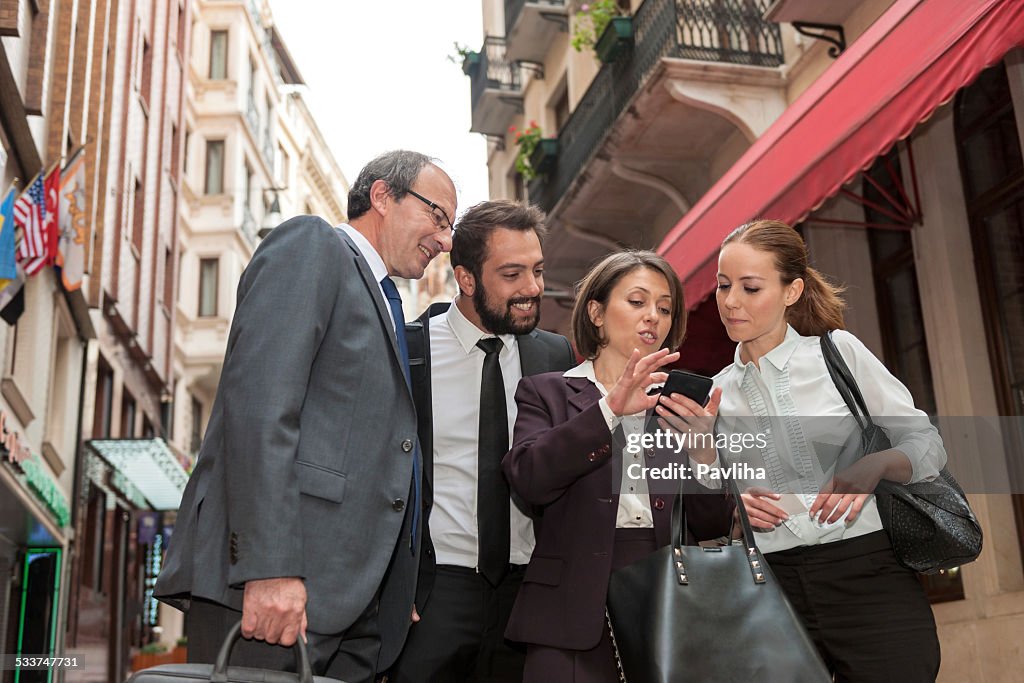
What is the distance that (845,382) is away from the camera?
3.25 metres

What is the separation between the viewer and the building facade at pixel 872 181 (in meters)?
5.55

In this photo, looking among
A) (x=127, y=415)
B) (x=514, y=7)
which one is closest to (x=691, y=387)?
(x=514, y=7)

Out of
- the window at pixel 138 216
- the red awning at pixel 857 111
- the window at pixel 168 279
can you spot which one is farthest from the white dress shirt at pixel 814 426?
the window at pixel 168 279

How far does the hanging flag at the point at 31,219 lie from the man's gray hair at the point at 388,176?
8693 millimetres

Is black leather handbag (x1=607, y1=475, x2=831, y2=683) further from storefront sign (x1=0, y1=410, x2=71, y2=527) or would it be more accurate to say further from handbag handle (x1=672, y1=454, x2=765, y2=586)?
storefront sign (x1=0, y1=410, x2=71, y2=527)

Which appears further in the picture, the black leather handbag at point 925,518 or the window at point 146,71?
the window at point 146,71

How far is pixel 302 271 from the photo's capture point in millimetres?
3189

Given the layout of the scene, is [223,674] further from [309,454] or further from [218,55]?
[218,55]

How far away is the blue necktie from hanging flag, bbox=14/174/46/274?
354 inches

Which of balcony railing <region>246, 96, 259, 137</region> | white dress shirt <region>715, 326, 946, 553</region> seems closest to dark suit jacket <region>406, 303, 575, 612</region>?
white dress shirt <region>715, 326, 946, 553</region>

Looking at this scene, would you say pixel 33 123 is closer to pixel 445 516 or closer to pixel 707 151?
pixel 707 151

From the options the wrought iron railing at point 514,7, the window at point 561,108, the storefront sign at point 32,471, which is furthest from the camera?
the window at point 561,108

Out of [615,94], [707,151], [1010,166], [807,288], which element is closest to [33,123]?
[615,94]

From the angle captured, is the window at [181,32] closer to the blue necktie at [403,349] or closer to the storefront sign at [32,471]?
the storefront sign at [32,471]
